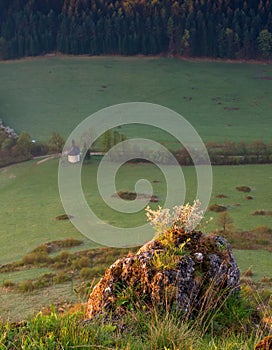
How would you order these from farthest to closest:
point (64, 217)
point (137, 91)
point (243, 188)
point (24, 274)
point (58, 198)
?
point (137, 91)
point (243, 188)
point (58, 198)
point (64, 217)
point (24, 274)

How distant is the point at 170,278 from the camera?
333 inches

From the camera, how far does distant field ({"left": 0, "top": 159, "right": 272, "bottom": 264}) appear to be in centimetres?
3291

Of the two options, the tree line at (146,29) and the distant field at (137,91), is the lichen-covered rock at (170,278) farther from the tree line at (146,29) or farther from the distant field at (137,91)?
the tree line at (146,29)

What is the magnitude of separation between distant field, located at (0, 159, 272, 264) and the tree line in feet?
127

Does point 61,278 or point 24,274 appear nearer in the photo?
point 61,278

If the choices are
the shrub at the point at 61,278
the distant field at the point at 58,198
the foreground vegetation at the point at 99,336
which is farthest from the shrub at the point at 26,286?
the foreground vegetation at the point at 99,336

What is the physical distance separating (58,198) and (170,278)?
108 ft

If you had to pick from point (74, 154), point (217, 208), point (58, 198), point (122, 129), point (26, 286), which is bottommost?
point (58, 198)

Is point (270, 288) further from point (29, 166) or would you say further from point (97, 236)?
point (29, 166)

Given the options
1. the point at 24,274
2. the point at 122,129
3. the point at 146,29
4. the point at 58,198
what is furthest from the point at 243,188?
the point at 146,29

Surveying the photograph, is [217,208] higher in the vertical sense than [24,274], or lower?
lower

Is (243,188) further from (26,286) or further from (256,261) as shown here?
(26,286)

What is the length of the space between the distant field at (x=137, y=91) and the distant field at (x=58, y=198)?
9161 mm

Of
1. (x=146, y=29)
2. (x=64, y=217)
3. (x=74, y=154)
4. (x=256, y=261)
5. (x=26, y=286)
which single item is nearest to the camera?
(x=26, y=286)
